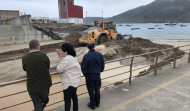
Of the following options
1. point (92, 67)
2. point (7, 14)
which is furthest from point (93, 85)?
point (7, 14)

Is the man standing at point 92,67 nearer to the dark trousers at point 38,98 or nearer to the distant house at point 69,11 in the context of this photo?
the dark trousers at point 38,98

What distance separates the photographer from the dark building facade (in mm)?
72500

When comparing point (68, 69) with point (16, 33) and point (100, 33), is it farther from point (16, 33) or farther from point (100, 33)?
point (16, 33)

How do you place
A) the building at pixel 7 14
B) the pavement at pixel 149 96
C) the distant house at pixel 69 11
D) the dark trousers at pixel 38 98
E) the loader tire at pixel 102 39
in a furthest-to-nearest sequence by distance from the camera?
the distant house at pixel 69 11
the building at pixel 7 14
the loader tire at pixel 102 39
the pavement at pixel 149 96
the dark trousers at pixel 38 98

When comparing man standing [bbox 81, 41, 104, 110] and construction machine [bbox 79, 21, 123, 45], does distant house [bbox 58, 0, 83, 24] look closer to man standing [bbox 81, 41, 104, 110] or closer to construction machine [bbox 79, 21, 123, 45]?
construction machine [bbox 79, 21, 123, 45]

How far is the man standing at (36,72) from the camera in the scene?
2.63 m

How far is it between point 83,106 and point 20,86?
620 cm

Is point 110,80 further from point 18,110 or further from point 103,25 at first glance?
point 103,25

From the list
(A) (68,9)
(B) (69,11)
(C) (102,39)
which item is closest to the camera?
(C) (102,39)

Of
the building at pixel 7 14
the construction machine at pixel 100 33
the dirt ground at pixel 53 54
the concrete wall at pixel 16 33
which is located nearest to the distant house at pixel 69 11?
the building at pixel 7 14

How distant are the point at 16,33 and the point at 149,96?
18388 mm

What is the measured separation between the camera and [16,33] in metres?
18.9

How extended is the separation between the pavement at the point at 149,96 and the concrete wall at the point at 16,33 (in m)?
17.0

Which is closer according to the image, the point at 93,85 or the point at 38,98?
the point at 38,98
